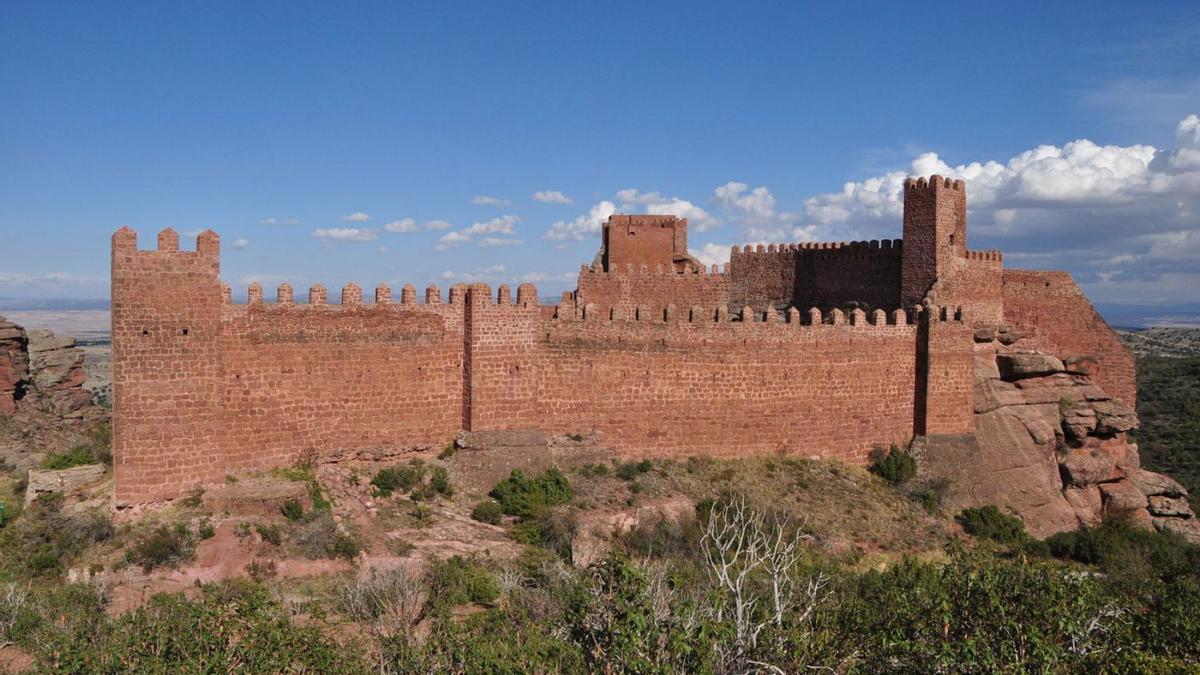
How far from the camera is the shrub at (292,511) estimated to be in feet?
58.5

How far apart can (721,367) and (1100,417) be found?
10.6 m

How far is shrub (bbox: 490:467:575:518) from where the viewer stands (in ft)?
64.4

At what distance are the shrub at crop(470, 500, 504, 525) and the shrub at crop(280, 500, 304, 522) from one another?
336cm

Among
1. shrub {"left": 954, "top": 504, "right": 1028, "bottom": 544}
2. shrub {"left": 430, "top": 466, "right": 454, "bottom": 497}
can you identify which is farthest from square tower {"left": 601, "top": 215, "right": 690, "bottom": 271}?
shrub {"left": 430, "top": 466, "right": 454, "bottom": 497}

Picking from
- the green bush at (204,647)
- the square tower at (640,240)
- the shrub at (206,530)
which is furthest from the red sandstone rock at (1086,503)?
the shrub at (206,530)

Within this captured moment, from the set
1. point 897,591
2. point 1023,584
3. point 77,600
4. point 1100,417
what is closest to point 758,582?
point 897,591

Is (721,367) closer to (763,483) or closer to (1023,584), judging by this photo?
(763,483)

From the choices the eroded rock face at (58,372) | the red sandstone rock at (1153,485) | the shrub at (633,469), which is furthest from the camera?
the eroded rock face at (58,372)

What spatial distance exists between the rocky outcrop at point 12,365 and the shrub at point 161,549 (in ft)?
63.0

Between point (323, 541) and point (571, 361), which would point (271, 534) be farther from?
point (571, 361)

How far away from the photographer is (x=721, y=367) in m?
22.1

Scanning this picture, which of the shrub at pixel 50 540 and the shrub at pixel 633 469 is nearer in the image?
the shrub at pixel 50 540

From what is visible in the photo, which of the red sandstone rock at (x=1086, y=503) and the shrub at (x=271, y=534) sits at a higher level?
the shrub at (x=271, y=534)

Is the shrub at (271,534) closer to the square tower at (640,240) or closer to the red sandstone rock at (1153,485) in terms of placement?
the square tower at (640,240)
